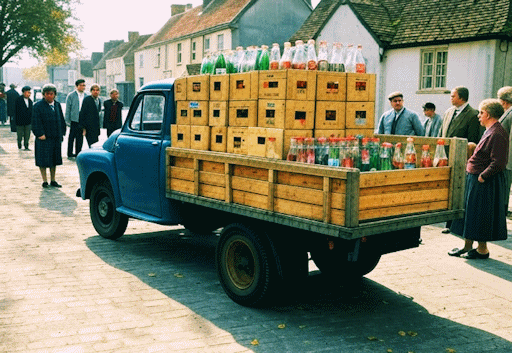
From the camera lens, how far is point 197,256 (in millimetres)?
7043

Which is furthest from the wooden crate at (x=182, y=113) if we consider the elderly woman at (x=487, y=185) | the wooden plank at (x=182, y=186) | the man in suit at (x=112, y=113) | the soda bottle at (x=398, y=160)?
the man in suit at (x=112, y=113)

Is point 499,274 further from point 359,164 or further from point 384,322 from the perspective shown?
point 359,164

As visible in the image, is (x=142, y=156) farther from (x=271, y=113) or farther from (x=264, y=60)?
(x=271, y=113)

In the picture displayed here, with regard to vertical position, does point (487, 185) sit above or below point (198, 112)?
below

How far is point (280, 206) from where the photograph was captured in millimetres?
4906

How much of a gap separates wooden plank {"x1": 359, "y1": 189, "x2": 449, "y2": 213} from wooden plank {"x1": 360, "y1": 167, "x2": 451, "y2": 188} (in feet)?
0.31

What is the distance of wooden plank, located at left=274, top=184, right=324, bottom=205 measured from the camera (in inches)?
180

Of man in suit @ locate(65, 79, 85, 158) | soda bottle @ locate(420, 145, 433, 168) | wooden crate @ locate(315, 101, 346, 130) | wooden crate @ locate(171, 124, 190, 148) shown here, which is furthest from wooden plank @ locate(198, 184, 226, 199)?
man in suit @ locate(65, 79, 85, 158)

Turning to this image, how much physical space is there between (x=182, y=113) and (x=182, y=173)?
677mm

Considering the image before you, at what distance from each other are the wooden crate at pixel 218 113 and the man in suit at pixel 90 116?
9.61m

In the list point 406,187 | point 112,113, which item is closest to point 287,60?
point 406,187

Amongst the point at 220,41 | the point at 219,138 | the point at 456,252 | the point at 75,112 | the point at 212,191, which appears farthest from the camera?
the point at 220,41

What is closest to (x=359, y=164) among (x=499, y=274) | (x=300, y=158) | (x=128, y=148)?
(x=300, y=158)

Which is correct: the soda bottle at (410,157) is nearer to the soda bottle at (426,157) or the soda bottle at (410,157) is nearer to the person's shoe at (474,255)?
the soda bottle at (426,157)
